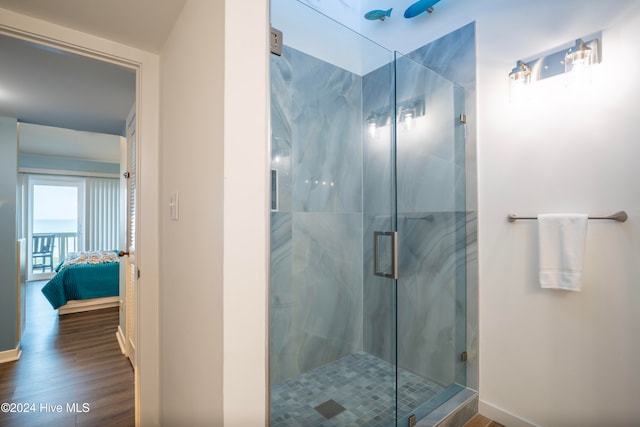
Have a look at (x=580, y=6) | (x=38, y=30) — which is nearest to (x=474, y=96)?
(x=580, y=6)

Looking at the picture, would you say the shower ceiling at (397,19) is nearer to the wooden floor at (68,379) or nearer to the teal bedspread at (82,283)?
the wooden floor at (68,379)

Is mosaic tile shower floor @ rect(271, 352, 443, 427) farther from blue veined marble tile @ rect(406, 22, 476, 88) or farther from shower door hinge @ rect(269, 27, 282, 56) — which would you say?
blue veined marble tile @ rect(406, 22, 476, 88)

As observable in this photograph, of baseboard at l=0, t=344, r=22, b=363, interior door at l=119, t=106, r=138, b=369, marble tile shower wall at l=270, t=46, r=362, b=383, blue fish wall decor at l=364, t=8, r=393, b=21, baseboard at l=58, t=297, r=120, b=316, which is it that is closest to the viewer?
marble tile shower wall at l=270, t=46, r=362, b=383

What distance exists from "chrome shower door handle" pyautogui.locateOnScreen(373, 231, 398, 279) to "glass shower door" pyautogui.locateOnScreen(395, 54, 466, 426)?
0.10 meters

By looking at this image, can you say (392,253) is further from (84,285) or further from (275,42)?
(84,285)

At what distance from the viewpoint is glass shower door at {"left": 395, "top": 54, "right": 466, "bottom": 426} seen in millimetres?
1974

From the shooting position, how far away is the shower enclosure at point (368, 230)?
1.85 metres

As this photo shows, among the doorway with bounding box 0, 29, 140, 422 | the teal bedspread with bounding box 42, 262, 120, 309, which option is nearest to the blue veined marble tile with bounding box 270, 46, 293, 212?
the teal bedspread with bounding box 42, 262, 120, 309

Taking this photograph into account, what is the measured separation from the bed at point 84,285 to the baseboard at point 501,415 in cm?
466

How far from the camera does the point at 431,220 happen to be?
202cm

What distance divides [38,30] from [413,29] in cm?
227

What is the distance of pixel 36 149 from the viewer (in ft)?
17.7

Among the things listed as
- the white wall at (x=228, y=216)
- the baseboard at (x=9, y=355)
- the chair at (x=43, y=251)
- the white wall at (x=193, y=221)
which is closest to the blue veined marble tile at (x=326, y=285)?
the white wall at (x=193, y=221)

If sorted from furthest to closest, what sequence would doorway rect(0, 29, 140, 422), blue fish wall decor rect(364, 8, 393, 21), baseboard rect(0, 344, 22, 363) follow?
doorway rect(0, 29, 140, 422) → baseboard rect(0, 344, 22, 363) → blue fish wall decor rect(364, 8, 393, 21)
